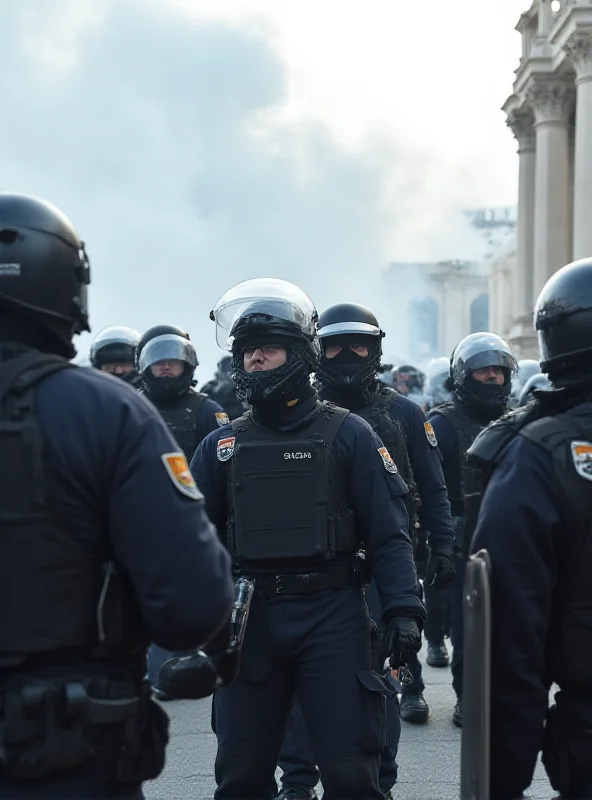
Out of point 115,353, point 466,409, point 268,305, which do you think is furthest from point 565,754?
point 115,353

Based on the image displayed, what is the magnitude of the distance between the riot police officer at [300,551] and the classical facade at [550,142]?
26132 mm

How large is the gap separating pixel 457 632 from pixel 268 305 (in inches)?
120

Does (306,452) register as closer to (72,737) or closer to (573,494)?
(573,494)

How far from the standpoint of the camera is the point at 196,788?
17.7 feet

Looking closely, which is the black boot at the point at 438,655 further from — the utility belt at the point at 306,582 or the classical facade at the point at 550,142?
the classical facade at the point at 550,142

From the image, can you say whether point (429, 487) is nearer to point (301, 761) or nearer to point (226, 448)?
point (301, 761)

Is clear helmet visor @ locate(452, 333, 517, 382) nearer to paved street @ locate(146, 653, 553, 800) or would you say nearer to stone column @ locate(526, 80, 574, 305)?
paved street @ locate(146, 653, 553, 800)

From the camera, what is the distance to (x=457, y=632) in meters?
6.77

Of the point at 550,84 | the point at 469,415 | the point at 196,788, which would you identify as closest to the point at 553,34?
the point at 550,84

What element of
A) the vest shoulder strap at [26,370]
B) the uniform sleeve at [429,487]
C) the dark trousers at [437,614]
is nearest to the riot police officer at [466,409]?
the dark trousers at [437,614]

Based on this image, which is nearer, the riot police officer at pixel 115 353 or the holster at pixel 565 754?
the holster at pixel 565 754

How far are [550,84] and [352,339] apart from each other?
101 ft

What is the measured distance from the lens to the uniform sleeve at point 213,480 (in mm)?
4359

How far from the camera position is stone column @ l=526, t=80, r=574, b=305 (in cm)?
3478
